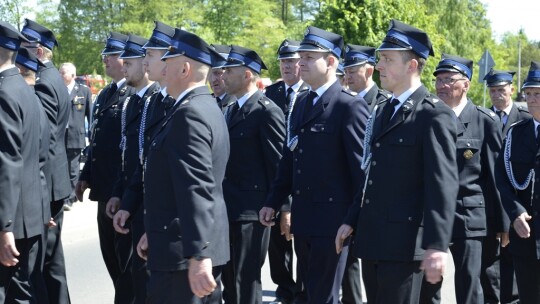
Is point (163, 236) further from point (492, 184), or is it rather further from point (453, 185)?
point (492, 184)

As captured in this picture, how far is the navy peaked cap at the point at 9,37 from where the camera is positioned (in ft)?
18.2

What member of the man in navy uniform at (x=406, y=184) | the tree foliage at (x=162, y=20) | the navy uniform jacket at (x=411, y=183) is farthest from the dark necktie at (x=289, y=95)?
the tree foliage at (x=162, y=20)

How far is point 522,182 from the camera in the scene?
689 centimetres

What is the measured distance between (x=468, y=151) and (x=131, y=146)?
2.71 m

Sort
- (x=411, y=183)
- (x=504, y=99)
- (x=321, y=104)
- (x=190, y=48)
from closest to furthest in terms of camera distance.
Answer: (x=190, y=48) → (x=411, y=183) → (x=321, y=104) → (x=504, y=99)

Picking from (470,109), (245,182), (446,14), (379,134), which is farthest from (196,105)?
(446,14)

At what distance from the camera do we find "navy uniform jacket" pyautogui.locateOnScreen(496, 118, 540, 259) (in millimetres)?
6652

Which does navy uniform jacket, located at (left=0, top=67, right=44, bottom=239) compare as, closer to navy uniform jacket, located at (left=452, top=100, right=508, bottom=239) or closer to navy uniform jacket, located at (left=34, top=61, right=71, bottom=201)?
navy uniform jacket, located at (left=34, top=61, right=71, bottom=201)

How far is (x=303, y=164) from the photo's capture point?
6422mm

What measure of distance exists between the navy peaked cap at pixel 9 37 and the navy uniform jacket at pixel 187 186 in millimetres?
1378

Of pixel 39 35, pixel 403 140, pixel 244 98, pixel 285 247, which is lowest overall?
pixel 285 247

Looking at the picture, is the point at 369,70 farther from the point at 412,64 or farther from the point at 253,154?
the point at 412,64

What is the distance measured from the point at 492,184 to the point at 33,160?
3694 mm

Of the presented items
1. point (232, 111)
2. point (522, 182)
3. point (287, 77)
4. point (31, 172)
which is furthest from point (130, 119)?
point (287, 77)
